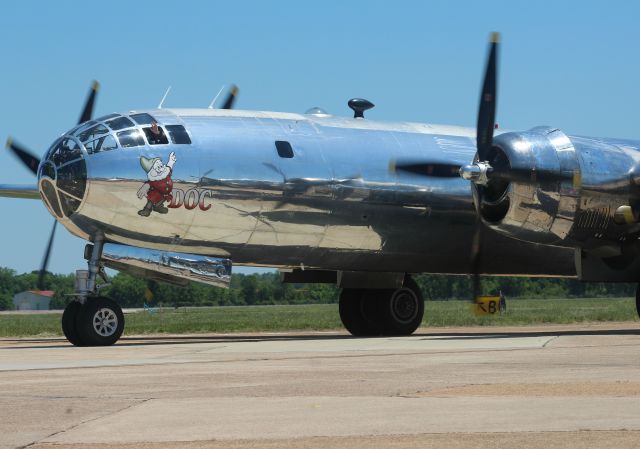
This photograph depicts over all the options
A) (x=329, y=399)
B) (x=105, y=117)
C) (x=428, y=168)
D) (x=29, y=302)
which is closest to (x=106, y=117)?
(x=105, y=117)

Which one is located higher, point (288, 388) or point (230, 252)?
point (230, 252)

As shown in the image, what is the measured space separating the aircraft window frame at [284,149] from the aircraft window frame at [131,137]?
3075 mm

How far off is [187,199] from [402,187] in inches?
209

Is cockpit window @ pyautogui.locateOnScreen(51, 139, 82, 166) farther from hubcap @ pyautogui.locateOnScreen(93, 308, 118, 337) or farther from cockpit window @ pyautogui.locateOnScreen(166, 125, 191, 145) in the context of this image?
hubcap @ pyautogui.locateOnScreen(93, 308, 118, 337)

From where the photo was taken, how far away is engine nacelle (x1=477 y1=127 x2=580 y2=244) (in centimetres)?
2386

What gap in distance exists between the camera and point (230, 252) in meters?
25.4

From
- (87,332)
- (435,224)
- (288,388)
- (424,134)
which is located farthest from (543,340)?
(288,388)

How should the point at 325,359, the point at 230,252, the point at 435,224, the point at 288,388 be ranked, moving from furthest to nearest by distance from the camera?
the point at 435,224, the point at 230,252, the point at 325,359, the point at 288,388

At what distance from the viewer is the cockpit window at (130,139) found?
23750 mm

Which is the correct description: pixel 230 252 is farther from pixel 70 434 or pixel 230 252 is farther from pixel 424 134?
pixel 70 434

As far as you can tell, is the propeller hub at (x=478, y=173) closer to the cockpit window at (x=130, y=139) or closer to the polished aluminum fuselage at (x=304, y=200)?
the polished aluminum fuselage at (x=304, y=200)

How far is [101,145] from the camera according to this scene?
77.5 feet

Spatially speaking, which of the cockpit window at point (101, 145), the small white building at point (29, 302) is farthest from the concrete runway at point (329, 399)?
the small white building at point (29, 302)

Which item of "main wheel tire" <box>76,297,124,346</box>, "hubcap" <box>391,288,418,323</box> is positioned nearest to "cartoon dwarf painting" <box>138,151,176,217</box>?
"main wheel tire" <box>76,297,124,346</box>
